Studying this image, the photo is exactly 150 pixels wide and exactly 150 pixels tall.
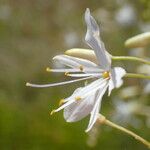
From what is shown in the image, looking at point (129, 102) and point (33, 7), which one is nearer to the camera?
point (129, 102)

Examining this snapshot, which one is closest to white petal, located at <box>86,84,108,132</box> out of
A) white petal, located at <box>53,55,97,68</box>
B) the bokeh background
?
white petal, located at <box>53,55,97,68</box>

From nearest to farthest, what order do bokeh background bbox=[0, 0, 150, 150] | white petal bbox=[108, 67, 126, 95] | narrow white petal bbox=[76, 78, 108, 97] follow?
white petal bbox=[108, 67, 126, 95] → narrow white petal bbox=[76, 78, 108, 97] → bokeh background bbox=[0, 0, 150, 150]

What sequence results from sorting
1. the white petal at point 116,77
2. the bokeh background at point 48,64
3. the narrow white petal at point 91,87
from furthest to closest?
the bokeh background at point 48,64
the narrow white petal at point 91,87
the white petal at point 116,77

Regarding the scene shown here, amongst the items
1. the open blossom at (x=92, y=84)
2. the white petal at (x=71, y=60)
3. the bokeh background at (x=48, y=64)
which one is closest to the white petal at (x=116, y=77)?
the open blossom at (x=92, y=84)

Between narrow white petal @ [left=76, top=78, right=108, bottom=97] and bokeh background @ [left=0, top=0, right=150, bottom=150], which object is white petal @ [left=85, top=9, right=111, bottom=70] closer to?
narrow white petal @ [left=76, top=78, right=108, bottom=97]

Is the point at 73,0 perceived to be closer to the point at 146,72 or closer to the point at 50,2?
the point at 50,2

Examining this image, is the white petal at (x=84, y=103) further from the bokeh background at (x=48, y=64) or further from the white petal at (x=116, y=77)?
the bokeh background at (x=48, y=64)

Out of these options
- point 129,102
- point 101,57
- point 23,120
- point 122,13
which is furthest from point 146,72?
point 23,120
